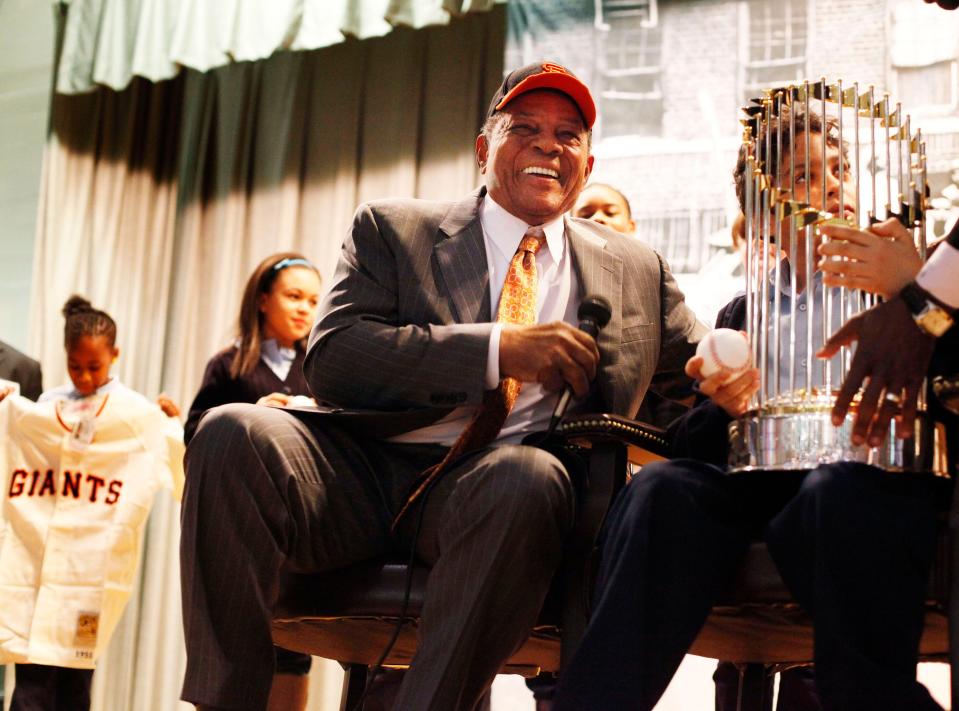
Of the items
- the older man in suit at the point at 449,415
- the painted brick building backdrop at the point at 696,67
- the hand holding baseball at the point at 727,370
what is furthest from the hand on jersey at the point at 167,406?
the hand holding baseball at the point at 727,370

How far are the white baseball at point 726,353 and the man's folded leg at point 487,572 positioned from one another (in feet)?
0.82

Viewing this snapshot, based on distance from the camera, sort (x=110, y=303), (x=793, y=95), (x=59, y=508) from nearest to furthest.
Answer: (x=793, y=95) < (x=59, y=508) < (x=110, y=303)

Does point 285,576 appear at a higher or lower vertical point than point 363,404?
lower

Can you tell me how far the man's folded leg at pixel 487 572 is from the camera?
1546 millimetres

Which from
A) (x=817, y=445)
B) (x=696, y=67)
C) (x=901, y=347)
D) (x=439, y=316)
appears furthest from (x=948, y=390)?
(x=696, y=67)

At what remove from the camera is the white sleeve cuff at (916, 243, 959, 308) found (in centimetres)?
144

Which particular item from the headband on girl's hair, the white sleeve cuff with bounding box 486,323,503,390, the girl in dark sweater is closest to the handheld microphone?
the white sleeve cuff with bounding box 486,323,503,390

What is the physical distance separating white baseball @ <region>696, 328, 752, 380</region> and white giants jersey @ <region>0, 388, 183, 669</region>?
260cm

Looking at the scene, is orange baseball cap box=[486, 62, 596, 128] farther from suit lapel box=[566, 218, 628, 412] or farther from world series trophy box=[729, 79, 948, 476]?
world series trophy box=[729, 79, 948, 476]

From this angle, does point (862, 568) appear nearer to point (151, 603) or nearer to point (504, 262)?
point (504, 262)

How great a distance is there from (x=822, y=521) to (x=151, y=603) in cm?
365

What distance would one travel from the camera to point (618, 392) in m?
1.91

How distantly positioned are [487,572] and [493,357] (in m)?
0.37

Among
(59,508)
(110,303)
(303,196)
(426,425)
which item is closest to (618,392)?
(426,425)
